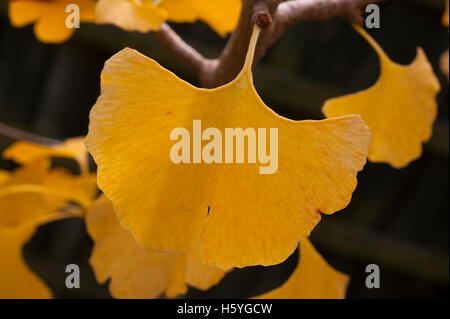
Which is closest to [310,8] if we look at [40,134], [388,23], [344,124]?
[344,124]

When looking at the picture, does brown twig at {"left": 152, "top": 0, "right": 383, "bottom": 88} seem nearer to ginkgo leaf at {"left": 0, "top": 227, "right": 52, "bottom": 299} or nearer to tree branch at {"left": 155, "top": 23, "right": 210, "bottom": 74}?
tree branch at {"left": 155, "top": 23, "right": 210, "bottom": 74}

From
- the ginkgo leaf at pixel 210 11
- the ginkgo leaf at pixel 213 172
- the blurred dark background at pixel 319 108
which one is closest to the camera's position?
the ginkgo leaf at pixel 213 172

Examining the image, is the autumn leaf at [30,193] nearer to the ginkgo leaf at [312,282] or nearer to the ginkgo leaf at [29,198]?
the ginkgo leaf at [29,198]

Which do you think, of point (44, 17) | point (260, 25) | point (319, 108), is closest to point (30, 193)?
point (44, 17)

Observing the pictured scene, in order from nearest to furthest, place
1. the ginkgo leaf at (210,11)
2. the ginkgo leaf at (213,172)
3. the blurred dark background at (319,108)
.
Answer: the ginkgo leaf at (213,172), the ginkgo leaf at (210,11), the blurred dark background at (319,108)

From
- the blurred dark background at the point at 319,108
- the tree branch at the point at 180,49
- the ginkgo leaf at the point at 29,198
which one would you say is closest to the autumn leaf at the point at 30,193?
the ginkgo leaf at the point at 29,198
